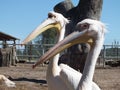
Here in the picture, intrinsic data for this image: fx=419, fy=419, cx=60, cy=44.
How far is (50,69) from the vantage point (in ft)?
25.2

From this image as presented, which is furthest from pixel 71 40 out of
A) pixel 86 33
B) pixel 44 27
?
pixel 44 27

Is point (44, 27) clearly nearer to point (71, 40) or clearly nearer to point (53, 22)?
point (53, 22)

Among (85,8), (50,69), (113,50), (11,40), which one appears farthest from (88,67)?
(11,40)

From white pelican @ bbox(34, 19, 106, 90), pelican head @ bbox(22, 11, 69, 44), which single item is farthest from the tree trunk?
white pelican @ bbox(34, 19, 106, 90)

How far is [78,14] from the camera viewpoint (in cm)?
1333

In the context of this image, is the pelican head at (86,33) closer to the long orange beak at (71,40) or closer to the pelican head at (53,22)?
the long orange beak at (71,40)

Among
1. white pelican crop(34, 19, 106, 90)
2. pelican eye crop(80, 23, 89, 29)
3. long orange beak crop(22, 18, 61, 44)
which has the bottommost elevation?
white pelican crop(34, 19, 106, 90)

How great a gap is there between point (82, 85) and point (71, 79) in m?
2.00

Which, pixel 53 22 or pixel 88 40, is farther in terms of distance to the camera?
pixel 53 22

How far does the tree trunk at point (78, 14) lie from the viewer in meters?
12.4

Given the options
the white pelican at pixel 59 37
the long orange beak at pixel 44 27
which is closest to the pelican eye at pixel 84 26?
the white pelican at pixel 59 37

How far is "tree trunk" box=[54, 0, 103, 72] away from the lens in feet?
40.7

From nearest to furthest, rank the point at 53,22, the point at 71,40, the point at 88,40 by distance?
the point at 71,40, the point at 88,40, the point at 53,22

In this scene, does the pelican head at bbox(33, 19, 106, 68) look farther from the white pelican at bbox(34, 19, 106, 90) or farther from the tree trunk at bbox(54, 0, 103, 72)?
the tree trunk at bbox(54, 0, 103, 72)
